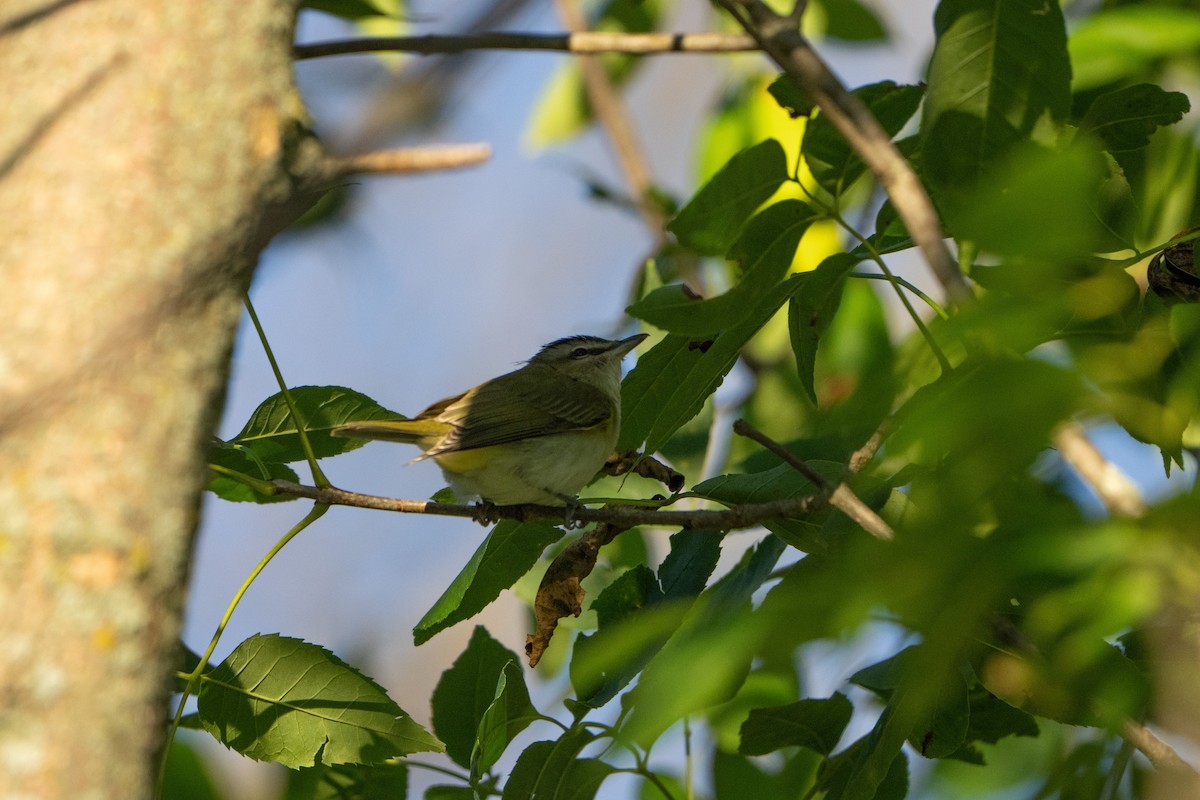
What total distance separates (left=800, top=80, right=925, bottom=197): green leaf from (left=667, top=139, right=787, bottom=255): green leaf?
0.48 feet

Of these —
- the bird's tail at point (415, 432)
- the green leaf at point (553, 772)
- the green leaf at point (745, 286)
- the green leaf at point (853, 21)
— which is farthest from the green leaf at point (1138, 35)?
the bird's tail at point (415, 432)

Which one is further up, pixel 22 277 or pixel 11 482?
pixel 22 277

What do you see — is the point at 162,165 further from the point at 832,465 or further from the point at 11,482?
the point at 832,465

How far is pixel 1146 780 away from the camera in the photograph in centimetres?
186

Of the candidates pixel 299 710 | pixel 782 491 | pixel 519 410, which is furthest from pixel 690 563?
pixel 519 410

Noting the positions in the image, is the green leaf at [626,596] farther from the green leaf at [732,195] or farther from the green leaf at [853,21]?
the green leaf at [853,21]

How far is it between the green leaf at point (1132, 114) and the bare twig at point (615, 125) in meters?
2.30

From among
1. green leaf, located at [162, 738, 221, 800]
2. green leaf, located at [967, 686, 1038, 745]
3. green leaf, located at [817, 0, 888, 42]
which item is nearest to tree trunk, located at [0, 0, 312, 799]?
green leaf, located at [162, 738, 221, 800]

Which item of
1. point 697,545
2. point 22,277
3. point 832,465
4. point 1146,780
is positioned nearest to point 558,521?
point 697,545

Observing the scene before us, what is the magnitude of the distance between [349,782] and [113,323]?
1424 mm

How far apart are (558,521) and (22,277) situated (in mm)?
1289

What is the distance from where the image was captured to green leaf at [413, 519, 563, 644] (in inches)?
82.9

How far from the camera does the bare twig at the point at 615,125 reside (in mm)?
4070

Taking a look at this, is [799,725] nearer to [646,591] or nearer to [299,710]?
[646,591]
